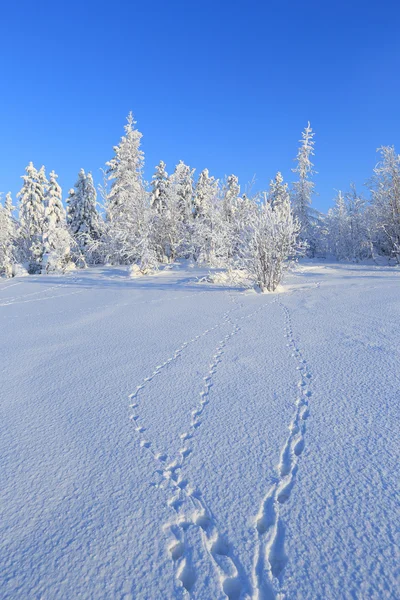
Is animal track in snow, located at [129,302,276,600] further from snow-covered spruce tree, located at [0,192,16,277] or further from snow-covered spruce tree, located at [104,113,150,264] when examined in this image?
snow-covered spruce tree, located at [0,192,16,277]

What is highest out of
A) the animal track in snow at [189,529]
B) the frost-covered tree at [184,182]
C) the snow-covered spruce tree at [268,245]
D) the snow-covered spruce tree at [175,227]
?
the frost-covered tree at [184,182]

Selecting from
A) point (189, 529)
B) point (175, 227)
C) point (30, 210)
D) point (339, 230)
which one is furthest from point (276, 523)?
point (30, 210)

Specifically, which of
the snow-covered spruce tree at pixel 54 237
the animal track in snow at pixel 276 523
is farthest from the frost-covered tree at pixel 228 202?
the animal track in snow at pixel 276 523

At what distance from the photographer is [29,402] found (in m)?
3.10

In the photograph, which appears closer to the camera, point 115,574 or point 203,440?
point 115,574

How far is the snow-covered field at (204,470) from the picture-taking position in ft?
4.83

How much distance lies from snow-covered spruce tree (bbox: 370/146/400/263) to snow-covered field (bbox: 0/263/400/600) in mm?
14333

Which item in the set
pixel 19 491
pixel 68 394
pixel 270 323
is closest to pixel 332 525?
pixel 19 491

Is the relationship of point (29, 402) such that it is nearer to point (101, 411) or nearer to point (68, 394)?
point (68, 394)

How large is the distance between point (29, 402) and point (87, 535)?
177 cm

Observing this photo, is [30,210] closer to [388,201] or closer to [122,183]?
[122,183]

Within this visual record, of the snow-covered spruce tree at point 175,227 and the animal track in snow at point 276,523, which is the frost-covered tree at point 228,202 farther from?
the animal track in snow at point 276,523

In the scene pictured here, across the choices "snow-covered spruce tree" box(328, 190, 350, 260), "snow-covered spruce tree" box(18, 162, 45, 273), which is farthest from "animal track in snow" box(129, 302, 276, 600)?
"snow-covered spruce tree" box(18, 162, 45, 273)

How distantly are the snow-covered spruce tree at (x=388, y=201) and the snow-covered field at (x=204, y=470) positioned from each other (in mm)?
14333
